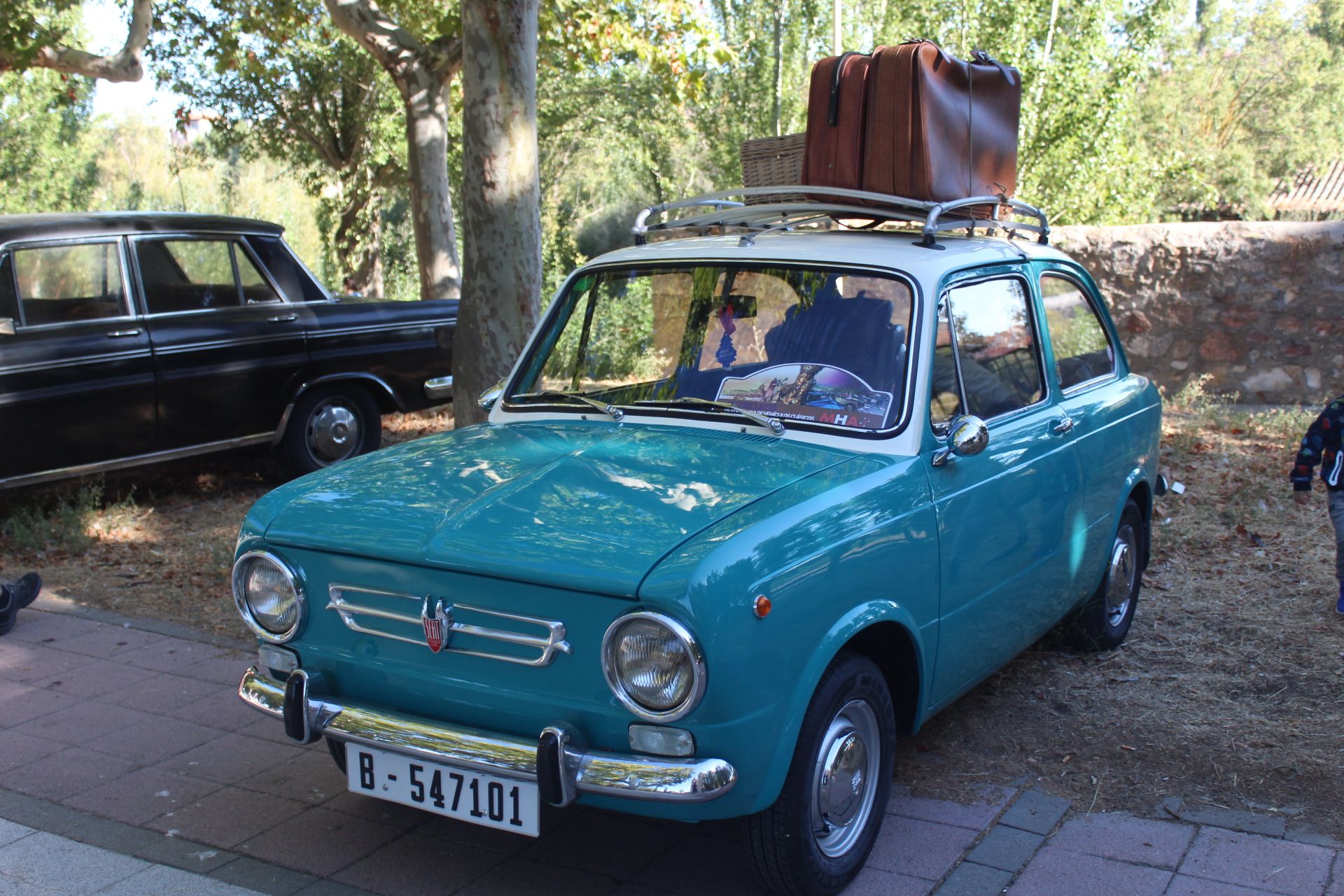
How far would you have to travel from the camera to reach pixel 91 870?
3576mm

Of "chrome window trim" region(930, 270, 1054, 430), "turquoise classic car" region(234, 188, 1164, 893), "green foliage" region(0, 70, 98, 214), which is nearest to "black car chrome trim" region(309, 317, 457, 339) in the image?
"turquoise classic car" region(234, 188, 1164, 893)

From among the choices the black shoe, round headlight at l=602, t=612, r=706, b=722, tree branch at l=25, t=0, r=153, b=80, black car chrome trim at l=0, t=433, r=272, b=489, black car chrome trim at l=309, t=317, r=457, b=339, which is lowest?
the black shoe

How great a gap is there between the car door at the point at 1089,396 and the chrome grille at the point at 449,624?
2.47 metres

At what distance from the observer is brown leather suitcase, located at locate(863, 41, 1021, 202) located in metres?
4.45

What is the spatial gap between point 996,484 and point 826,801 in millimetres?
1275

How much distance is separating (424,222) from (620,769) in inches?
427

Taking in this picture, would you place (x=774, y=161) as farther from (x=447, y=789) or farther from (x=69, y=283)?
(x=69, y=283)

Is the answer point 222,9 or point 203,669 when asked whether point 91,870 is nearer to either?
point 203,669

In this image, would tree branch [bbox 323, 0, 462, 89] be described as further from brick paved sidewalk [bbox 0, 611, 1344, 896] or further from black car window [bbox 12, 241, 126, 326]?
brick paved sidewalk [bbox 0, 611, 1344, 896]

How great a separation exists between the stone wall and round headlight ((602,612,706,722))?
9.24 m

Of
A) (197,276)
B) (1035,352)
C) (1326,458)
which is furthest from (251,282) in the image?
(1326,458)

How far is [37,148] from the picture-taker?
26938mm

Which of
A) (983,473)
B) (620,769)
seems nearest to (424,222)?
(983,473)

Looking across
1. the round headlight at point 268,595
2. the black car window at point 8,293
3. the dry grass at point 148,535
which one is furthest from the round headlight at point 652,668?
the black car window at point 8,293
